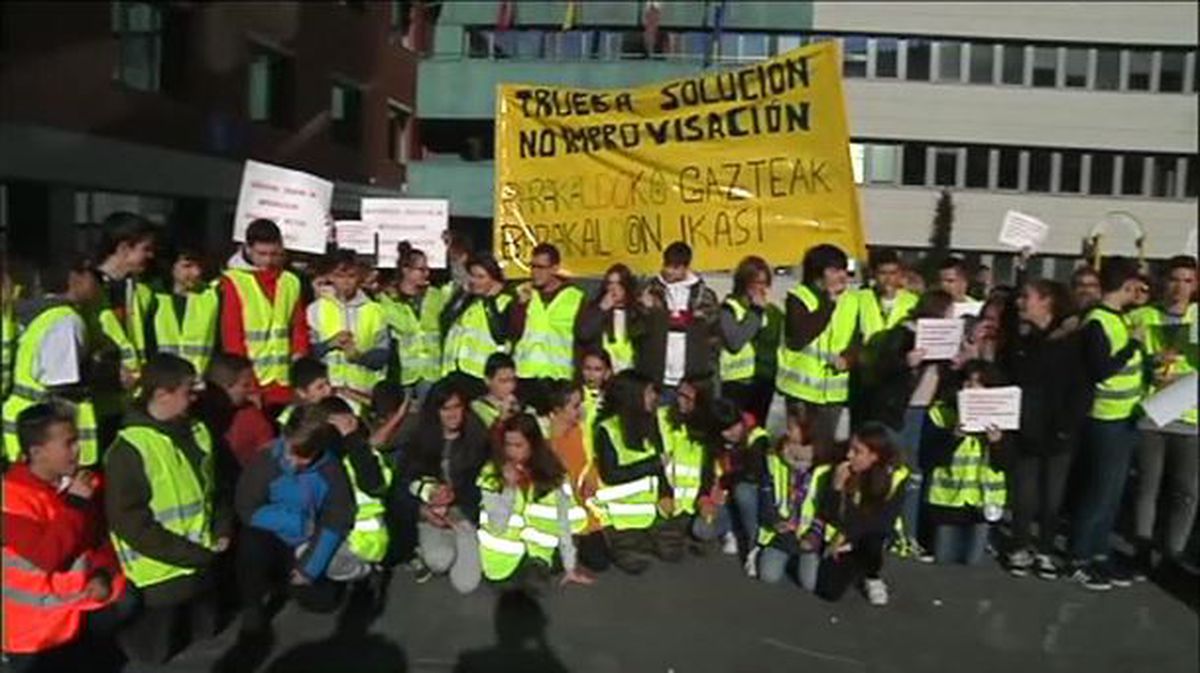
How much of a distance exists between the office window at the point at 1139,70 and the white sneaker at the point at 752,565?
2740 mm

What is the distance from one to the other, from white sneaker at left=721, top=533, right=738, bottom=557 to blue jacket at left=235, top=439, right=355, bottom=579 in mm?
1523

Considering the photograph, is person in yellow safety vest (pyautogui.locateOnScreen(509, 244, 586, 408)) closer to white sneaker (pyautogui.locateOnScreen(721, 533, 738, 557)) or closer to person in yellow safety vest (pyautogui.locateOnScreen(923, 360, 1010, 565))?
white sneaker (pyautogui.locateOnScreen(721, 533, 738, 557))

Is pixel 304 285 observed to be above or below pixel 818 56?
below

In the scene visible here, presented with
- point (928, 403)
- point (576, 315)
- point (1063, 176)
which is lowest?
point (928, 403)

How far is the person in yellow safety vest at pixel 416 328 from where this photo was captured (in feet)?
15.7

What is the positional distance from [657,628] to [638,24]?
2.10 metres

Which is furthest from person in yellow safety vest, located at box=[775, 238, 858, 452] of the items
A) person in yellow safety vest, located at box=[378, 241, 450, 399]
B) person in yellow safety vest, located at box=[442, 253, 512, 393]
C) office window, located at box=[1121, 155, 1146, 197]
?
office window, located at box=[1121, 155, 1146, 197]

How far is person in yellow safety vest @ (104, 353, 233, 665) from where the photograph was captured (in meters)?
3.05

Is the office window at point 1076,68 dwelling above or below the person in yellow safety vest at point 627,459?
above

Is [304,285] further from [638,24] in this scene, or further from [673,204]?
[638,24]

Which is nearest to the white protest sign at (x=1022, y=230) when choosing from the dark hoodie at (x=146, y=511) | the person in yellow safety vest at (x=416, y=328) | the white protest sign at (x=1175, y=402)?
the white protest sign at (x=1175, y=402)

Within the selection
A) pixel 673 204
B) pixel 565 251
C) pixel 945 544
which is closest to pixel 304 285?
pixel 565 251

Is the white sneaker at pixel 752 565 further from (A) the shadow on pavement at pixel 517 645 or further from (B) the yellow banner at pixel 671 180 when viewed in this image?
(B) the yellow banner at pixel 671 180

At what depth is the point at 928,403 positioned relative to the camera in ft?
14.9
